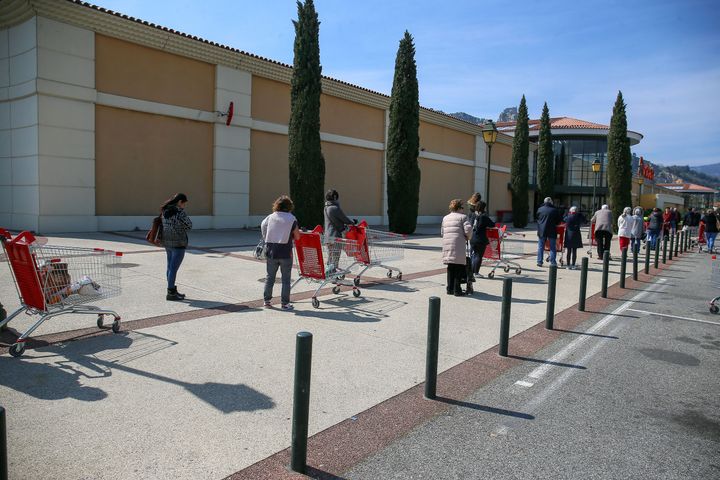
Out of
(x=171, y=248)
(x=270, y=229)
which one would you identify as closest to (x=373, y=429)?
(x=270, y=229)

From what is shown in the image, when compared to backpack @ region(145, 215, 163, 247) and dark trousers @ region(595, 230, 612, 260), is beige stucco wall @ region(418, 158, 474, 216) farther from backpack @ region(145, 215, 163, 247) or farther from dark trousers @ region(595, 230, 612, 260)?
backpack @ region(145, 215, 163, 247)

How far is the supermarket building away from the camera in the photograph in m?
16.5

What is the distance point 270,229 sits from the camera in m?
7.49

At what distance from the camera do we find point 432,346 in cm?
444

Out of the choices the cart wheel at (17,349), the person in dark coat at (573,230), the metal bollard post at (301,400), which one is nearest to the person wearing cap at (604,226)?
the person in dark coat at (573,230)

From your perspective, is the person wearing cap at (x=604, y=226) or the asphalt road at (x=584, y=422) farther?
the person wearing cap at (x=604, y=226)

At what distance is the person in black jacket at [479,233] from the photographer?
10.6 meters

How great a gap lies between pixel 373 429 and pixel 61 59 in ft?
57.8

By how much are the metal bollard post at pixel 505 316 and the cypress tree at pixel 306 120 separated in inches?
563

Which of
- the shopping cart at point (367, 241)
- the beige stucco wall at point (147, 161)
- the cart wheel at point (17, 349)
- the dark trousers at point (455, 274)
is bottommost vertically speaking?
the cart wheel at point (17, 349)

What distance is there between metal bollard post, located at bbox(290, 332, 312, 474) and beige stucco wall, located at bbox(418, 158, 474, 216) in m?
28.8

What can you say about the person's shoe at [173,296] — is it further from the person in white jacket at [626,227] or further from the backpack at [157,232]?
the person in white jacket at [626,227]

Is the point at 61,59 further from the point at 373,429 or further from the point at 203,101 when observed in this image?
the point at 373,429

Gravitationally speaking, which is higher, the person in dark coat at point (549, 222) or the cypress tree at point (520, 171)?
the cypress tree at point (520, 171)
